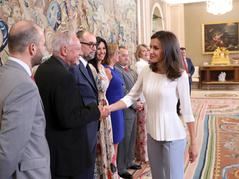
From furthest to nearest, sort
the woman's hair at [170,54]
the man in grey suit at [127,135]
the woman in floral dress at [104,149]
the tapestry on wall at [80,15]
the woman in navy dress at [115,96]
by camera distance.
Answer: the man in grey suit at [127,135], the woman in navy dress at [115,96], the tapestry on wall at [80,15], the woman in floral dress at [104,149], the woman's hair at [170,54]

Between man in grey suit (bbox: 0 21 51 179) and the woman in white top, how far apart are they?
0.95m

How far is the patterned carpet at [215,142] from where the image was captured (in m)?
3.94

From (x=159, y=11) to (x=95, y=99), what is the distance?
9498 mm

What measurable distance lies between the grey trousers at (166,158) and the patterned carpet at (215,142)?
5.24ft

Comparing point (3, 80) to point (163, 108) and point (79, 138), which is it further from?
point (163, 108)

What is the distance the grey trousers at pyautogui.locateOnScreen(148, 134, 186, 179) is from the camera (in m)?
2.26

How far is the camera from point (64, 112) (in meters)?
1.91

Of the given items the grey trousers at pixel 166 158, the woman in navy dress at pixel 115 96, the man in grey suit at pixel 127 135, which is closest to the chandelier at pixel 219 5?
the man in grey suit at pixel 127 135

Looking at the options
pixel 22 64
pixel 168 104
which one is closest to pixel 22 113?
pixel 22 64

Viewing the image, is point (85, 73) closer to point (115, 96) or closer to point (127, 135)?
point (115, 96)

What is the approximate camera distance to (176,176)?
90.4 inches

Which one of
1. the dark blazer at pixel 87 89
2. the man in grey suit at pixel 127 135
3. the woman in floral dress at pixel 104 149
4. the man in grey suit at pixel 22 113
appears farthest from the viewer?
the man in grey suit at pixel 127 135

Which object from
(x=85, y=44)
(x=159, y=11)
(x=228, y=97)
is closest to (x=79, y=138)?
(x=85, y=44)

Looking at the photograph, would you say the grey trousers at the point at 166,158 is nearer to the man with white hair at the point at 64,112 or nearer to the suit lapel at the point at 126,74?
the man with white hair at the point at 64,112
